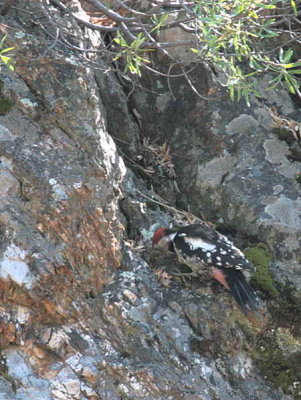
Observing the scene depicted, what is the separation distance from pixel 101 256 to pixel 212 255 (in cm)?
84

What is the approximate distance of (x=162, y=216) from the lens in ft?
17.1

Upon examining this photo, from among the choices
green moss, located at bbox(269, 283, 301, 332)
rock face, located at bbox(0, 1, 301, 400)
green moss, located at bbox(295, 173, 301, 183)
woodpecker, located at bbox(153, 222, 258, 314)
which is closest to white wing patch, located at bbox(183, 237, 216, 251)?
woodpecker, located at bbox(153, 222, 258, 314)

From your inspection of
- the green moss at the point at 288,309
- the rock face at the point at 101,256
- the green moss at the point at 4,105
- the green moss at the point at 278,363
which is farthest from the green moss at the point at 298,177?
the green moss at the point at 4,105

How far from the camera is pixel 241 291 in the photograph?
4.57m

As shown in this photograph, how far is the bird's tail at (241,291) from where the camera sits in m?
4.53

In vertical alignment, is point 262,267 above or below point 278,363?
above

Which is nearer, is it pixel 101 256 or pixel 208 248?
pixel 101 256

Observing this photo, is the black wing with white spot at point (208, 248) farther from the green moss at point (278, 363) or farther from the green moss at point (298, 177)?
the green moss at point (298, 177)

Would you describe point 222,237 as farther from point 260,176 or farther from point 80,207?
point 80,207

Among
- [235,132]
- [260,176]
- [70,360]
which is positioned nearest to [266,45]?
[235,132]

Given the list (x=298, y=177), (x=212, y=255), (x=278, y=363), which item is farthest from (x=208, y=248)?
(x=298, y=177)

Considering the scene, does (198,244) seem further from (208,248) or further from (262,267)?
(262,267)

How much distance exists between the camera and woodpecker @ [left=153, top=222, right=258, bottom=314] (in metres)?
4.58

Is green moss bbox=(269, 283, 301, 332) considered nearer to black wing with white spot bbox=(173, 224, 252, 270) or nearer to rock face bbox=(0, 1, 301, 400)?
rock face bbox=(0, 1, 301, 400)
